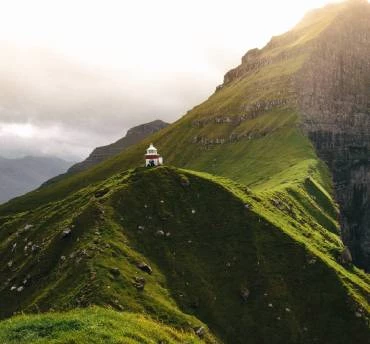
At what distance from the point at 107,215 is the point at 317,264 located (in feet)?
120

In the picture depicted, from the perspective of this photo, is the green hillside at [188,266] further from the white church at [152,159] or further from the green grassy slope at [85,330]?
the green grassy slope at [85,330]

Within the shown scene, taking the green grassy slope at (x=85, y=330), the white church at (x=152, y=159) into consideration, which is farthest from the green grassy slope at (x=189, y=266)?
the green grassy slope at (x=85, y=330)

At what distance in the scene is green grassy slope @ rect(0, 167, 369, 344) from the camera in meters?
75.1

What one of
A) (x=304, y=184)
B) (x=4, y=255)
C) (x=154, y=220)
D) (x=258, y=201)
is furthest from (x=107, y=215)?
(x=304, y=184)

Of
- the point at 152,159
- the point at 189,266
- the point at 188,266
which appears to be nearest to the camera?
the point at 188,266

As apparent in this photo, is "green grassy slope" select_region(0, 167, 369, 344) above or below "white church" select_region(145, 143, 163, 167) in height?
below

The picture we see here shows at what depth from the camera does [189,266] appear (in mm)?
87812

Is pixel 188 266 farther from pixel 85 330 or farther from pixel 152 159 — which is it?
pixel 85 330

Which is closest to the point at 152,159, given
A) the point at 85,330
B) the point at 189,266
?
the point at 189,266

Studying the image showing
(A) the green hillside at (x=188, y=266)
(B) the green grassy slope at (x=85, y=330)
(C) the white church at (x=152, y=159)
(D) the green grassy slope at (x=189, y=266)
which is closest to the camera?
(B) the green grassy slope at (x=85, y=330)

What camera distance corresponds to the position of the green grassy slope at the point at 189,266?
7506cm

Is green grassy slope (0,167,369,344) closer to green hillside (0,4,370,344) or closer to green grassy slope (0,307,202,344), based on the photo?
green hillside (0,4,370,344)

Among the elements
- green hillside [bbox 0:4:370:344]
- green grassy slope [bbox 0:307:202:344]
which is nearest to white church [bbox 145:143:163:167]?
green hillside [bbox 0:4:370:344]

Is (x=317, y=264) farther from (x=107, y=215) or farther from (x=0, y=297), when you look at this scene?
(x=0, y=297)
